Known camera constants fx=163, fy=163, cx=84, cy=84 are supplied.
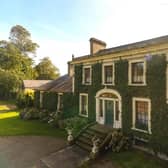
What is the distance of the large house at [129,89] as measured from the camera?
34.0ft

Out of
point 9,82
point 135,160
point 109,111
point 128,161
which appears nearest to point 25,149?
point 109,111

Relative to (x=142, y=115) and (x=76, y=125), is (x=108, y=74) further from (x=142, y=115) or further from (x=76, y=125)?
(x=76, y=125)

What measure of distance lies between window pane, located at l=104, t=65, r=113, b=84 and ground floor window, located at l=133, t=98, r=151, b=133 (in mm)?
3049

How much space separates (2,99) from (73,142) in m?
44.4

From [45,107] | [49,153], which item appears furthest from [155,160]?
[45,107]

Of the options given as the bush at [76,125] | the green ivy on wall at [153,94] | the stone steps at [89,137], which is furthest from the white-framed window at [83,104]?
the stone steps at [89,137]

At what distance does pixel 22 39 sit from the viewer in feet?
193

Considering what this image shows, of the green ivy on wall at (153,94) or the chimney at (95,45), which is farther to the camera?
the chimney at (95,45)

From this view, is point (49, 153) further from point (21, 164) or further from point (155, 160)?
point (155, 160)

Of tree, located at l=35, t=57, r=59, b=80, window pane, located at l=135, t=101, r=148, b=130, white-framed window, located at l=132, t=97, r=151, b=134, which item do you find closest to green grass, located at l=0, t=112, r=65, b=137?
white-framed window, located at l=132, t=97, r=151, b=134

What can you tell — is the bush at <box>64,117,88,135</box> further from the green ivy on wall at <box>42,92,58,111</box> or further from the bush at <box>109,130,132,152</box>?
the green ivy on wall at <box>42,92,58,111</box>

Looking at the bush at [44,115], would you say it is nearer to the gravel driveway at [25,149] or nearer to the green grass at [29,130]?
the green grass at [29,130]

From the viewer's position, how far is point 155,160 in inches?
394

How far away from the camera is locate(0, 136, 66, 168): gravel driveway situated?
10.4 metres
